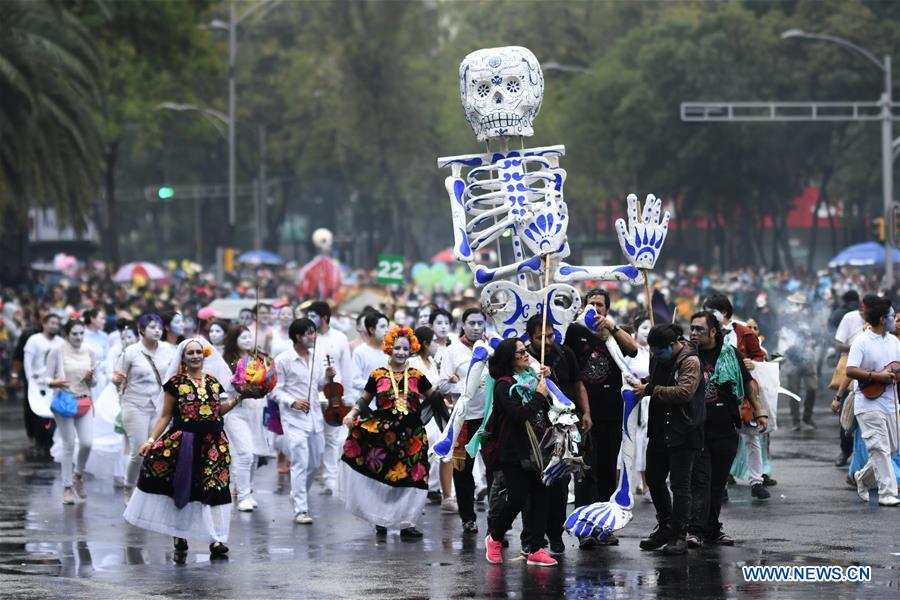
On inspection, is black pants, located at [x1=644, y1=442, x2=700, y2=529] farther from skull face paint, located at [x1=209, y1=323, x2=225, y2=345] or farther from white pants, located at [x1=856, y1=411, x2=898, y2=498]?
skull face paint, located at [x1=209, y1=323, x2=225, y2=345]

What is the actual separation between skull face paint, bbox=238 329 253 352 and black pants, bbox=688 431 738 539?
16.4 feet

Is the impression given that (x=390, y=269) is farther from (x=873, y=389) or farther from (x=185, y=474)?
(x=185, y=474)

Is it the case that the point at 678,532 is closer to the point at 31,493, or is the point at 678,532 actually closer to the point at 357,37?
the point at 31,493

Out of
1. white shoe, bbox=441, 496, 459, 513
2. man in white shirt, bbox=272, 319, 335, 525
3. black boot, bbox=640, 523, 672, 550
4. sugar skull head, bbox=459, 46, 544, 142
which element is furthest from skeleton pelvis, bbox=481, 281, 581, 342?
white shoe, bbox=441, 496, 459, 513

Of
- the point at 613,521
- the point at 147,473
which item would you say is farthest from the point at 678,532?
the point at 147,473

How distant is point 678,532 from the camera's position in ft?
39.7

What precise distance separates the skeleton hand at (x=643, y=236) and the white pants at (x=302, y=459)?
353 centimetres

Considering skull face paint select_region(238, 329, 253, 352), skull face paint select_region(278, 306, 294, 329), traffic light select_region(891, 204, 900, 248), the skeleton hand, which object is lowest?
skull face paint select_region(238, 329, 253, 352)

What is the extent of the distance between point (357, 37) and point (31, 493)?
178ft

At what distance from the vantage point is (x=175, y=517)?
12586mm

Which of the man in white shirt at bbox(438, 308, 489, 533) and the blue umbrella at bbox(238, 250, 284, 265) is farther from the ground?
the blue umbrella at bbox(238, 250, 284, 265)

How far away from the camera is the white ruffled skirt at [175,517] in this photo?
1255 centimetres

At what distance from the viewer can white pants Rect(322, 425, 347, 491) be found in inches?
661

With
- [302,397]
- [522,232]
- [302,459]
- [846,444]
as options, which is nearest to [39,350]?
[302,397]
